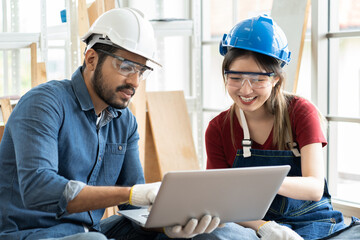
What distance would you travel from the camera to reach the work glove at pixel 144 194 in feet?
5.17

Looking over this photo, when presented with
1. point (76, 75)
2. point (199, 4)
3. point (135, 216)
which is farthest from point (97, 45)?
point (199, 4)

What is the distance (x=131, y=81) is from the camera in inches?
75.8

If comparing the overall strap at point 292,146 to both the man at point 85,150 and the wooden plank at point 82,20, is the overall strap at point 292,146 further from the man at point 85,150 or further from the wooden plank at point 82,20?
the wooden plank at point 82,20

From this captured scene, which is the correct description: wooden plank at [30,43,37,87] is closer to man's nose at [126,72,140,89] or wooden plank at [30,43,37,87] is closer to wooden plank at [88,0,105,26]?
wooden plank at [88,0,105,26]

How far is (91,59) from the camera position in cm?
197

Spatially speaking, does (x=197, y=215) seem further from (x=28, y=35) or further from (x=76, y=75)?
(x=28, y=35)

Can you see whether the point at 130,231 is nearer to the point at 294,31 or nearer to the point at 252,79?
the point at 252,79

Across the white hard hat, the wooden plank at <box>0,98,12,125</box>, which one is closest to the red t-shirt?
the white hard hat

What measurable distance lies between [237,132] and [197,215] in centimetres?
64

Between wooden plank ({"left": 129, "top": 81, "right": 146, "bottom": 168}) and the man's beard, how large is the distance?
135 cm

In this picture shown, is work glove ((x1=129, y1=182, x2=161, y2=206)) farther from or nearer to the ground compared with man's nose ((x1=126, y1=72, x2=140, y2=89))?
nearer to the ground

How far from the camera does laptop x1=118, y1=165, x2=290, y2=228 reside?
Answer: 145cm

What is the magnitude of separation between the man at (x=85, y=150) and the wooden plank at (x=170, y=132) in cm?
127

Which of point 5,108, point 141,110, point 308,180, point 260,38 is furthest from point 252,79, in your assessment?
point 5,108
